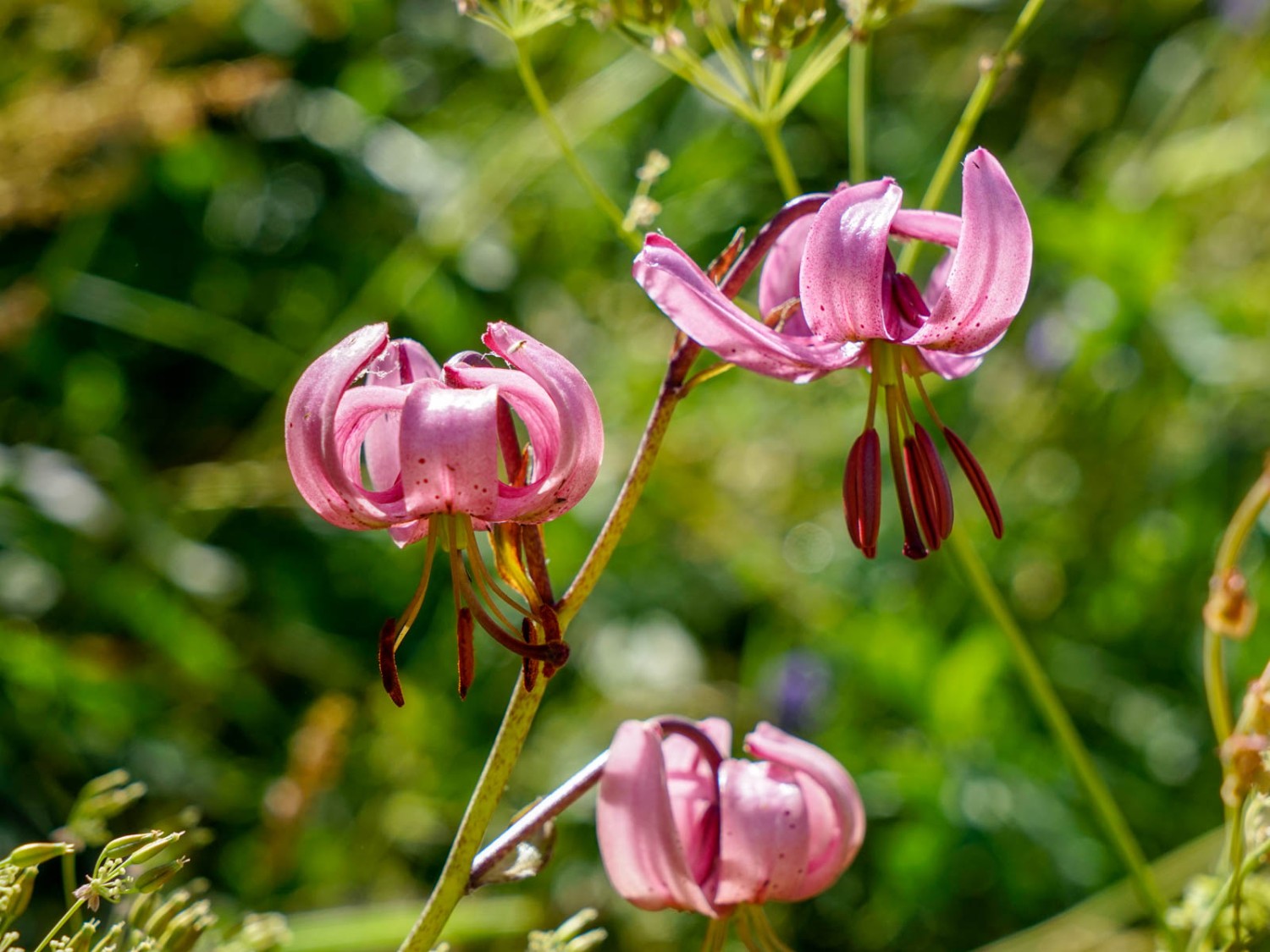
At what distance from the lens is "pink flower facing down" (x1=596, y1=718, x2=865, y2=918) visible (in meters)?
0.75

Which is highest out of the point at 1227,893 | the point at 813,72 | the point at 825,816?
the point at 813,72

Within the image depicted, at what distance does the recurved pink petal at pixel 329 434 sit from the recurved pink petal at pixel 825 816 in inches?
11.2

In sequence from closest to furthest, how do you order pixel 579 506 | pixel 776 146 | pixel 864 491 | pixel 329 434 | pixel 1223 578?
pixel 329 434, pixel 864 491, pixel 1223 578, pixel 776 146, pixel 579 506

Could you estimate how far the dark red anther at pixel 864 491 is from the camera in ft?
2.47

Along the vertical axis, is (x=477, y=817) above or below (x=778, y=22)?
below

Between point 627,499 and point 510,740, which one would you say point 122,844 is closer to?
point 510,740

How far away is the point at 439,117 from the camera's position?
8.21 feet

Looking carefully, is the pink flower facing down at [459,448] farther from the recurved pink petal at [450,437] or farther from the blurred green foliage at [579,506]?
the blurred green foliage at [579,506]

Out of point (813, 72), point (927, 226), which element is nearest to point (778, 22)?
point (813, 72)

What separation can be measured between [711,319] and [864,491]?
0.52 feet

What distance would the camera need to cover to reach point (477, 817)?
0.69 meters

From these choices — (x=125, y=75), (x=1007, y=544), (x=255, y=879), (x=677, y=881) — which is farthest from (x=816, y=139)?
(x=677, y=881)

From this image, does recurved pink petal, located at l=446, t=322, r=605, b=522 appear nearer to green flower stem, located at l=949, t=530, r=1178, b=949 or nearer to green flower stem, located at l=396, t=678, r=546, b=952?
green flower stem, located at l=396, t=678, r=546, b=952

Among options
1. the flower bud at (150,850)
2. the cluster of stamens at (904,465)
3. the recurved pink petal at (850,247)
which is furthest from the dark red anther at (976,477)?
the flower bud at (150,850)
